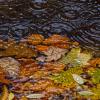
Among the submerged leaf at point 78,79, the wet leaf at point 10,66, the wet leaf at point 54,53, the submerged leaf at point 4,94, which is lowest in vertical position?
the submerged leaf at point 4,94

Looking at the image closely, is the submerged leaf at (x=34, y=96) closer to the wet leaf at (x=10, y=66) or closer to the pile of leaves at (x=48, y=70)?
the pile of leaves at (x=48, y=70)

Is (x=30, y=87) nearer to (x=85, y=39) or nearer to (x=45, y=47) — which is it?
(x=45, y=47)

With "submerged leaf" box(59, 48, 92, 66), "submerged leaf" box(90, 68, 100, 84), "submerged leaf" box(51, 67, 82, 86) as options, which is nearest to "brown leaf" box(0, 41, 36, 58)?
"submerged leaf" box(59, 48, 92, 66)

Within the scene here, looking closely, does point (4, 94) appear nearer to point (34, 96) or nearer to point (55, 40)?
point (34, 96)

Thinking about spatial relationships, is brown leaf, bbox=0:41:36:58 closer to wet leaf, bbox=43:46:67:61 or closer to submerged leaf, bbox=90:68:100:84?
wet leaf, bbox=43:46:67:61

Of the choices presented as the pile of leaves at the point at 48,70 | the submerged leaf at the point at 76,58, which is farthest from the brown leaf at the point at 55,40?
the submerged leaf at the point at 76,58

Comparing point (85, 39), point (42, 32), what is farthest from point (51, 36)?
point (85, 39)

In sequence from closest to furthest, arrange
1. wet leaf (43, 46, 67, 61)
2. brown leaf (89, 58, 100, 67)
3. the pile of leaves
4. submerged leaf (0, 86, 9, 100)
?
submerged leaf (0, 86, 9, 100) < the pile of leaves < brown leaf (89, 58, 100, 67) < wet leaf (43, 46, 67, 61)
